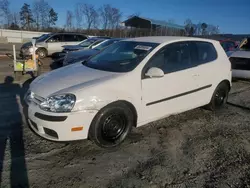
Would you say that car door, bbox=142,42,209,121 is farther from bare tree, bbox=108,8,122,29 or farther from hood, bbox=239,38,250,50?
bare tree, bbox=108,8,122,29

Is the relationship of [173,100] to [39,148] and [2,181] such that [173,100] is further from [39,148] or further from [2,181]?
[2,181]

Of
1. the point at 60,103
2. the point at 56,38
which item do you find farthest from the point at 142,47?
the point at 56,38

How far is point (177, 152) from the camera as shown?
3.36 m

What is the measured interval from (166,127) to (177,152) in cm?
91

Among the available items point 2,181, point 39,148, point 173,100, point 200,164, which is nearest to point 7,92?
point 39,148

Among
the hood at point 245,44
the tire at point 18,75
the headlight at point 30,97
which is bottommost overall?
the tire at point 18,75

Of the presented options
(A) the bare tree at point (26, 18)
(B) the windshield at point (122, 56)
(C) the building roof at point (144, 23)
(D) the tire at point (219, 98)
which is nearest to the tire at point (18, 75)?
(B) the windshield at point (122, 56)

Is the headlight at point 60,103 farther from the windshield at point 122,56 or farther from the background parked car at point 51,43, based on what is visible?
the background parked car at point 51,43

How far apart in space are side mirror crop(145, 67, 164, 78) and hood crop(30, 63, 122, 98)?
0.48 m

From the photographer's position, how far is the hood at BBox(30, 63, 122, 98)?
3.21m

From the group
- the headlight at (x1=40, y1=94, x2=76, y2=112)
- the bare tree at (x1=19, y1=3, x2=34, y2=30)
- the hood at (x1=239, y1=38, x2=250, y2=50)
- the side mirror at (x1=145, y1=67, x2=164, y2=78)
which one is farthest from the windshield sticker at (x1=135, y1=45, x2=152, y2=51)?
the bare tree at (x1=19, y1=3, x2=34, y2=30)

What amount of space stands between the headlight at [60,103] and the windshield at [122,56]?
929 millimetres

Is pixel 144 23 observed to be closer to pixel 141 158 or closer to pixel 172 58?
pixel 172 58

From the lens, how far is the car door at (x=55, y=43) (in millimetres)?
14242
